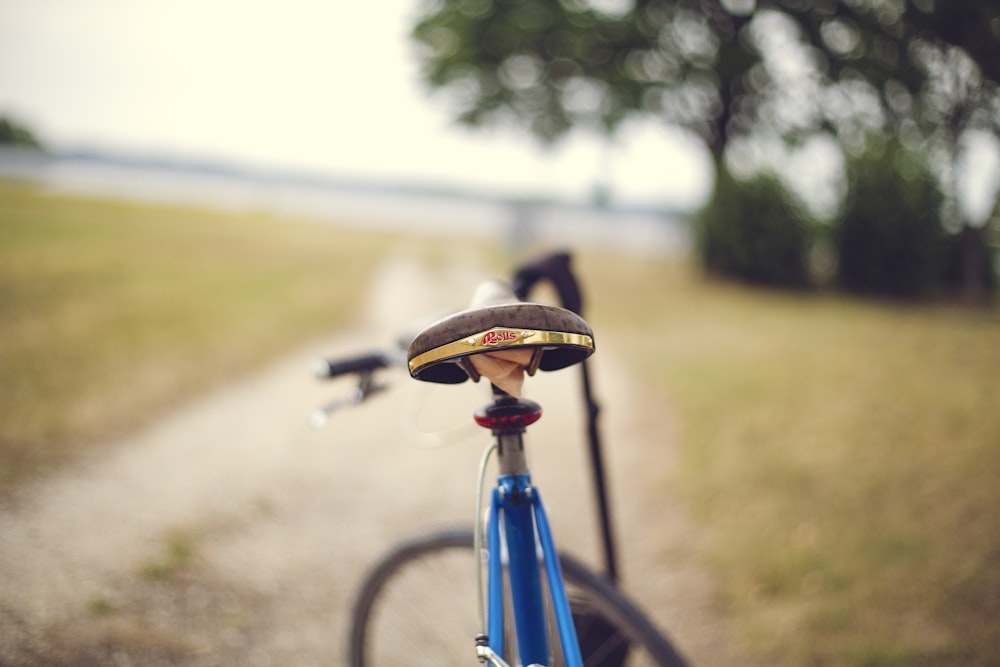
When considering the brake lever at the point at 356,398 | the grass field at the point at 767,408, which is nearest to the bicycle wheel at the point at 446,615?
the brake lever at the point at 356,398

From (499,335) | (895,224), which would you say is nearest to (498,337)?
(499,335)

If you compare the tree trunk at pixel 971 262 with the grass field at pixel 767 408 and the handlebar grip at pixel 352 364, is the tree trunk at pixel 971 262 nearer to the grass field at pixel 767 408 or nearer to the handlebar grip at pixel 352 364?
the grass field at pixel 767 408

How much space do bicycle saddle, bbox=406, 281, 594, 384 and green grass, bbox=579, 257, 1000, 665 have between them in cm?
238

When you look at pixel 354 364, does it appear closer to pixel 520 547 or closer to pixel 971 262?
pixel 520 547

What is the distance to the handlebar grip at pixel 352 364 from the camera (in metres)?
1.62

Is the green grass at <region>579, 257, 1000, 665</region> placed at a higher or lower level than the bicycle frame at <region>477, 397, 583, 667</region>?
lower

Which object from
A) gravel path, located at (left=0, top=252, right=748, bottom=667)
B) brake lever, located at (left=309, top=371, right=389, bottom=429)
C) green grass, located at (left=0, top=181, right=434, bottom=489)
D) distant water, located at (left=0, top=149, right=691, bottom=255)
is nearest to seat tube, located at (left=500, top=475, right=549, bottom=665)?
gravel path, located at (left=0, top=252, right=748, bottom=667)

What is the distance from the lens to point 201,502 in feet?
11.4

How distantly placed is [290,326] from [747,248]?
11412 millimetres

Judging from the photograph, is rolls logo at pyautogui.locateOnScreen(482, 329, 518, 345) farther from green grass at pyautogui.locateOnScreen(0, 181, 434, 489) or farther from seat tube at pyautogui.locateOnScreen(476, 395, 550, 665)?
green grass at pyautogui.locateOnScreen(0, 181, 434, 489)

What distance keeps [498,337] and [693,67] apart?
18086mm

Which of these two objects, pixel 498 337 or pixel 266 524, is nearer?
pixel 498 337

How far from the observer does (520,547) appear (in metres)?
1.24

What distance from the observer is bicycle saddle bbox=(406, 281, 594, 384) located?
101cm
